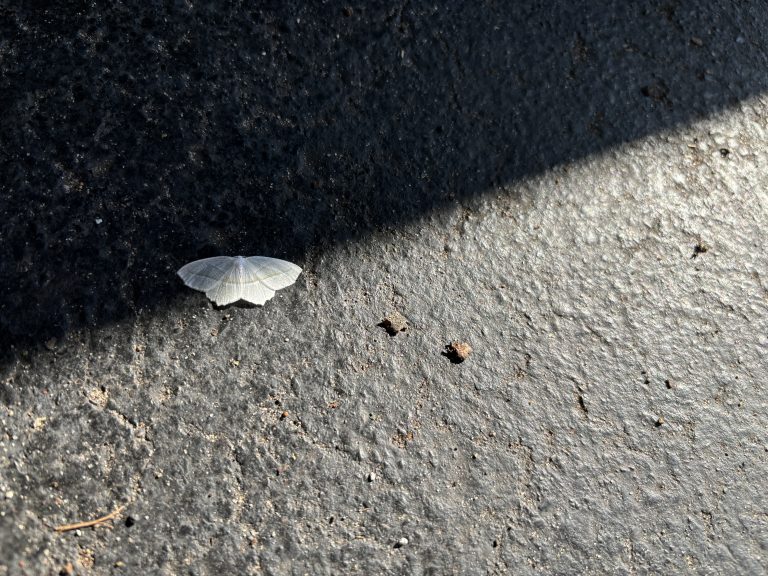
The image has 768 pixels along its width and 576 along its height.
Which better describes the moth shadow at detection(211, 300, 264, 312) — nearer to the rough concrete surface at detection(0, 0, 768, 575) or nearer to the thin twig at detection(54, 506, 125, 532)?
the rough concrete surface at detection(0, 0, 768, 575)

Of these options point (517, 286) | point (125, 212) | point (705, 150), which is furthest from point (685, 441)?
point (125, 212)

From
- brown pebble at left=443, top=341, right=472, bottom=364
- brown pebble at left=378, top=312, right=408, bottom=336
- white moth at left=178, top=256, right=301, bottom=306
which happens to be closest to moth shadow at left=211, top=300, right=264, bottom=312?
white moth at left=178, top=256, right=301, bottom=306

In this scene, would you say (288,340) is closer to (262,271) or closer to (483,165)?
(262,271)

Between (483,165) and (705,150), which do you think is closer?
(483,165)

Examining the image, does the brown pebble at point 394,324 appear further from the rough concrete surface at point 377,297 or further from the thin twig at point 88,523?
the thin twig at point 88,523

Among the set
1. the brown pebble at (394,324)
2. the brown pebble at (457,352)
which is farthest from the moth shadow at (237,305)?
the brown pebble at (457,352)

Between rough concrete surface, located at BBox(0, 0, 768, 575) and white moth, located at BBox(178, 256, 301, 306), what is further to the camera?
white moth, located at BBox(178, 256, 301, 306)
